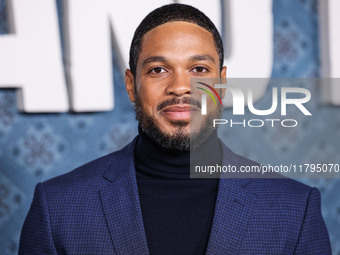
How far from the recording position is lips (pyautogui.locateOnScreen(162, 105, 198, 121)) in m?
1.32

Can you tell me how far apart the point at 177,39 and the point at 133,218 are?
0.57 m

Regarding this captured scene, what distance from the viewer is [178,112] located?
133 cm

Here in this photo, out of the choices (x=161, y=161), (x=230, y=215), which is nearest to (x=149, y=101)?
(x=161, y=161)

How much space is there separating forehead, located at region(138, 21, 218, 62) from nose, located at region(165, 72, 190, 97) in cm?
8

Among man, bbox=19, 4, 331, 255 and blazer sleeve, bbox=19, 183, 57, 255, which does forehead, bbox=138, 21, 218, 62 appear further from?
blazer sleeve, bbox=19, 183, 57, 255

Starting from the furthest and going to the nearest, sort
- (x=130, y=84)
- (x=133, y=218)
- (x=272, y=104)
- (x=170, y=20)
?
(x=272, y=104)
(x=130, y=84)
(x=170, y=20)
(x=133, y=218)

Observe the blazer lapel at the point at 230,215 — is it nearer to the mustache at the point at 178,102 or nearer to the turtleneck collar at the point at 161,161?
the turtleneck collar at the point at 161,161

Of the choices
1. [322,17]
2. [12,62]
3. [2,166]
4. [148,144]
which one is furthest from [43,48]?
[322,17]

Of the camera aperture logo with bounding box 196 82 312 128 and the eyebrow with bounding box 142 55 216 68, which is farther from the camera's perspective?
the camera aperture logo with bounding box 196 82 312 128

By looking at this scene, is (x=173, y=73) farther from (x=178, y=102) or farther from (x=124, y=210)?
(x=124, y=210)

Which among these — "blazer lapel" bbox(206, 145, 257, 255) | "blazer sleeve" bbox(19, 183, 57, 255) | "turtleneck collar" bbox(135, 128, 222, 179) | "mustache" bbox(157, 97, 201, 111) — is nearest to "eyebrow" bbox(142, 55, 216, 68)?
"mustache" bbox(157, 97, 201, 111)

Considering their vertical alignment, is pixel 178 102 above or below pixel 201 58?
below

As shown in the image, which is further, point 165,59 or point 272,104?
point 272,104

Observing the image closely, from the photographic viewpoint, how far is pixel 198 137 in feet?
4.64
